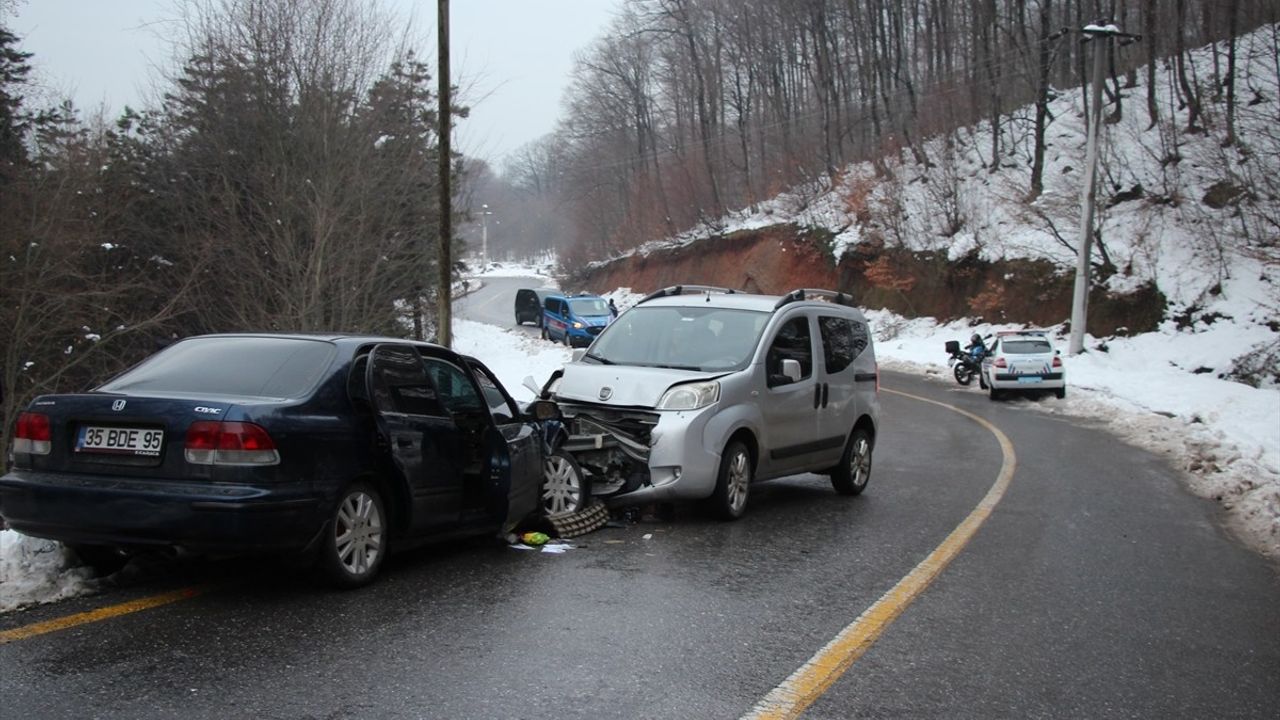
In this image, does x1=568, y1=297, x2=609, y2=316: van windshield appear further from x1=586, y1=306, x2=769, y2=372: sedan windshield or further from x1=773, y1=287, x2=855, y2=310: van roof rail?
x1=586, y1=306, x2=769, y2=372: sedan windshield

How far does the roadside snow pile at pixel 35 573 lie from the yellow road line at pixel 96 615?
355mm

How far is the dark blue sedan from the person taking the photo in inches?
213

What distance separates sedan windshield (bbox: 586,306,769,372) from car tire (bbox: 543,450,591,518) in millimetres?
1350

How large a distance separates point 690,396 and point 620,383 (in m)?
0.67

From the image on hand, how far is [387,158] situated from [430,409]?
50.3ft

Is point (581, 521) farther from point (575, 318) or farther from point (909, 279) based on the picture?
point (909, 279)

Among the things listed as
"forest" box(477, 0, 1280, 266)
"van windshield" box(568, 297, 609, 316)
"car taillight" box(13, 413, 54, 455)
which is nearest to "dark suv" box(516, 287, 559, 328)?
"forest" box(477, 0, 1280, 266)

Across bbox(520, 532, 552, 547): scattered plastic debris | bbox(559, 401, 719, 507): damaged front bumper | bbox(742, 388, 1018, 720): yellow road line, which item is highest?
bbox(559, 401, 719, 507): damaged front bumper

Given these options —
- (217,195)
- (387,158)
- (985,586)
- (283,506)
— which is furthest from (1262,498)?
(217,195)

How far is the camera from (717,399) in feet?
28.5

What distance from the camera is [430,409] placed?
270 inches

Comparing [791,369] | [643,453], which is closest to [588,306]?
[791,369]

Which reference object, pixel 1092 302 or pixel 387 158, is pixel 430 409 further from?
pixel 1092 302

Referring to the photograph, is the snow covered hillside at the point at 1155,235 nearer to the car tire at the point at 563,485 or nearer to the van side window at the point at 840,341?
the van side window at the point at 840,341
